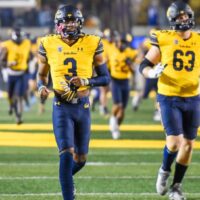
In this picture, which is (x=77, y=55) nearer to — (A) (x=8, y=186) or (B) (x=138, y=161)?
(A) (x=8, y=186)

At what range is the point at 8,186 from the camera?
34.6ft

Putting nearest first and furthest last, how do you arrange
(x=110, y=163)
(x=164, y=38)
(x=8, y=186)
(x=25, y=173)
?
(x=164, y=38)
(x=8, y=186)
(x=25, y=173)
(x=110, y=163)

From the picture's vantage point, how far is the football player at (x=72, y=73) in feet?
29.9

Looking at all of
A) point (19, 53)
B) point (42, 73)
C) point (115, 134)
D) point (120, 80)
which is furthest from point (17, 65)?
point (42, 73)

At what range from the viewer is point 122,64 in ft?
55.2

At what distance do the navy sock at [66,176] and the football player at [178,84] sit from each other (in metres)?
1.39

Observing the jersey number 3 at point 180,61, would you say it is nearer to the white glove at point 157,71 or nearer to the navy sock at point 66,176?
the white glove at point 157,71

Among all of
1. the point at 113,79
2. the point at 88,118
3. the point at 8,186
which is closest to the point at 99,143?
the point at 113,79

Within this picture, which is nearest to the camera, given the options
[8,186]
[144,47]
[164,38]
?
[164,38]

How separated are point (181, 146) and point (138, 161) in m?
2.85

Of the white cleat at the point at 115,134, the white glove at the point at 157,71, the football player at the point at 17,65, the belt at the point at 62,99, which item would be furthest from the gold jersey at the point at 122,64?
the belt at the point at 62,99

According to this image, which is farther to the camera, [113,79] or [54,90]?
[113,79]

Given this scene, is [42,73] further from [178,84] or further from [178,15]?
[178,15]

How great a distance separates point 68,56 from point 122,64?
764cm
